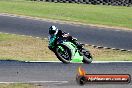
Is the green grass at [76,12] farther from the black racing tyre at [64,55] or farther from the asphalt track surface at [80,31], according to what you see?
the black racing tyre at [64,55]

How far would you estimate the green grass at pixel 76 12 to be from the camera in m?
35.3

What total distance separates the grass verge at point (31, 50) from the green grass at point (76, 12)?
29.4ft

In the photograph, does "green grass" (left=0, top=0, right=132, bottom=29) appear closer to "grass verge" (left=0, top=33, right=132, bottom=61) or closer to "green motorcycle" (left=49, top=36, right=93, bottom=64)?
"grass verge" (left=0, top=33, right=132, bottom=61)

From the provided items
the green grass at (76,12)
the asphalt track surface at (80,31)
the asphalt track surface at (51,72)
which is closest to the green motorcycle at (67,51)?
the asphalt track surface at (51,72)

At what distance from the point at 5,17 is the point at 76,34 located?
710 centimetres

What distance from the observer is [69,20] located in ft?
112

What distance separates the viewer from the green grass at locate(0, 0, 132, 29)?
116ft

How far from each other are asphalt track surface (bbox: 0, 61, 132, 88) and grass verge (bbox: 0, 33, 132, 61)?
355 cm

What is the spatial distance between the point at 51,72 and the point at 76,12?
75.1 ft

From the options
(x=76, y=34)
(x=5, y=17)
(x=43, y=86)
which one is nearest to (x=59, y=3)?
(x=5, y=17)

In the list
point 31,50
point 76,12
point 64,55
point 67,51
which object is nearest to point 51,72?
point 64,55

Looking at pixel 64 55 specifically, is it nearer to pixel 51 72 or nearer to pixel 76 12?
pixel 51 72

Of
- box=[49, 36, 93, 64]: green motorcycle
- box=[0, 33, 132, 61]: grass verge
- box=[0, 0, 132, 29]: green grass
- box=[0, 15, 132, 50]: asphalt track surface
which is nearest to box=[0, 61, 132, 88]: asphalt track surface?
box=[49, 36, 93, 64]: green motorcycle

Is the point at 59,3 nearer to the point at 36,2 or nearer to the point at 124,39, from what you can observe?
the point at 36,2
